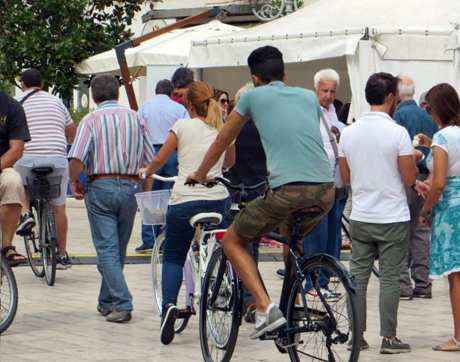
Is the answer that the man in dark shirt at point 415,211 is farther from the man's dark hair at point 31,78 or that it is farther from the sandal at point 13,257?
the man's dark hair at point 31,78

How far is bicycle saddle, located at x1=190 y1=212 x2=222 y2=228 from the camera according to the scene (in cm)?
791

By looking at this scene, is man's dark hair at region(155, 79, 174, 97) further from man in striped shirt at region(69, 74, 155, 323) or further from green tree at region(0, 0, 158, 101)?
green tree at region(0, 0, 158, 101)

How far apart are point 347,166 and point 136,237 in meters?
7.83

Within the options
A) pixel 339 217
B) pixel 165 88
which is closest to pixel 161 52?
pixel 165 88

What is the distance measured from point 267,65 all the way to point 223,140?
0.51 m

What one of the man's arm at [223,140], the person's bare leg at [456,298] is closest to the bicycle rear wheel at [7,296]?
the man's arm at [223,140]

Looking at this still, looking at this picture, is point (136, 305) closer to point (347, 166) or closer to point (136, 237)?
point (347, 166)

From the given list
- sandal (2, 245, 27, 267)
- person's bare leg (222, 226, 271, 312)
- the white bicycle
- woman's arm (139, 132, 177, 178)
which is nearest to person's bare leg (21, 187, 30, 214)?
sandal (2, 245, 27, 267)

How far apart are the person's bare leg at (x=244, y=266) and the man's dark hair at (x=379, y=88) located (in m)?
1.52

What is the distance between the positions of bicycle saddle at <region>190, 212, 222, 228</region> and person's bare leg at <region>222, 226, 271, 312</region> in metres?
0.91

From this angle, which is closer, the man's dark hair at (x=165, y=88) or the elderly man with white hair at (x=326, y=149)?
the elderly man with white hair at (x=326, y=149)

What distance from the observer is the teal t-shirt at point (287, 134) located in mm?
6727

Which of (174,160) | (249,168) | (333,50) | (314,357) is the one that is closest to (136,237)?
(174,160)

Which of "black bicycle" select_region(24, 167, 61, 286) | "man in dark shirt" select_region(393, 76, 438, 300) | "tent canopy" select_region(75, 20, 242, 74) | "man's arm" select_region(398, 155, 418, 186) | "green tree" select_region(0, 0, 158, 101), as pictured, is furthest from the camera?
"green tree" select_region(0, 0, 158, 101)
